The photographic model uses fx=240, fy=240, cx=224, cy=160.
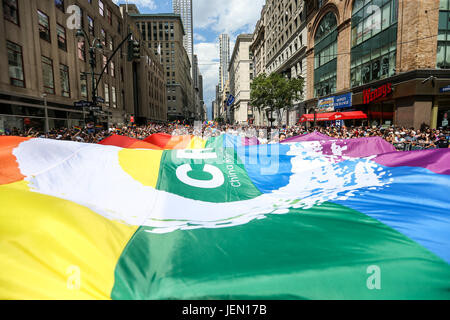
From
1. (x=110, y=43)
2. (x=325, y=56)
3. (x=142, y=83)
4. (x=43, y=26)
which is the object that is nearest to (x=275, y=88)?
(x=325, y=56)

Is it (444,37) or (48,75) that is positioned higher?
(444,37)

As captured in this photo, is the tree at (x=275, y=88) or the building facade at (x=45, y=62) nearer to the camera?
the building facade at (x=45, y=62)

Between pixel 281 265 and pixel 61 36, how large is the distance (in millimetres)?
31927

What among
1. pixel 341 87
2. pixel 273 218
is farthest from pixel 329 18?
pixel 273 218

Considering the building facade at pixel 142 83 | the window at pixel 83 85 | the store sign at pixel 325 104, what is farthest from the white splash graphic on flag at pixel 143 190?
the building facade at pixel 142 83

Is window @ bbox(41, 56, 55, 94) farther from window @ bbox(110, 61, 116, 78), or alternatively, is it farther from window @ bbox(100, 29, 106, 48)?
window @ bbox(110, 61, 116, 78)

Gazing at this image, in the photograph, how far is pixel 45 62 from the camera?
73.3ft

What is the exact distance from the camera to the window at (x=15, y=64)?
18.4 meters

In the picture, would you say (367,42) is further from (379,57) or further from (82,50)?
(82,50)

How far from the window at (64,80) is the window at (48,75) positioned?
144 centimetres

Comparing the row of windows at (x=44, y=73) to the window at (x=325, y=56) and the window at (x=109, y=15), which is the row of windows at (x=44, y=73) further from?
the window at (x=325, y=56)
